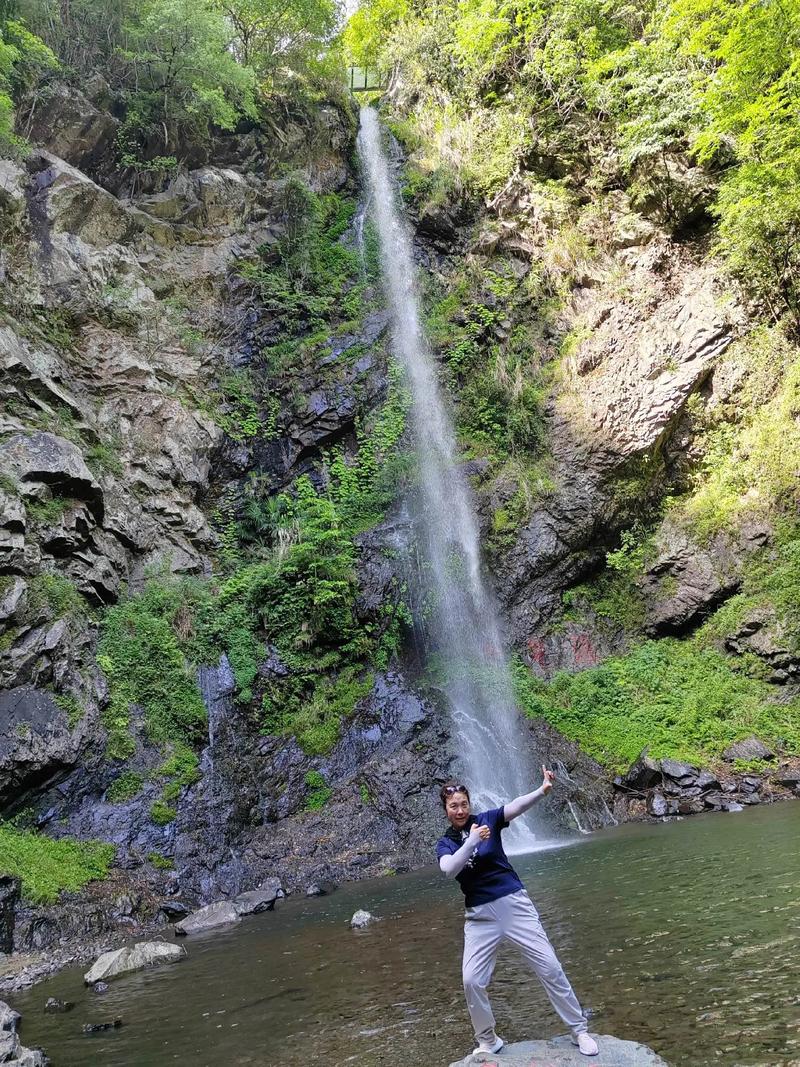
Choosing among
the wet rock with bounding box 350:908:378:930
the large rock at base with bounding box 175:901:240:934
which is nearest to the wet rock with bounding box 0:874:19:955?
the large rock at base with bounding box 175:901:240:934

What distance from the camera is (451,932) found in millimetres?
6918

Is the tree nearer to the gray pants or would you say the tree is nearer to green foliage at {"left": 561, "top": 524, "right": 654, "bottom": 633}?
green foliage at {"left": 561, "top": 524, "right": 654, "bottom": 633}

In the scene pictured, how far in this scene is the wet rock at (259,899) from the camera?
1010 cm

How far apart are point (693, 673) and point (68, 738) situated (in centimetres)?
1306

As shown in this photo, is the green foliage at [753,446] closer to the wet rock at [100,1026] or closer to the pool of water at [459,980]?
the pool of water at [459,980]

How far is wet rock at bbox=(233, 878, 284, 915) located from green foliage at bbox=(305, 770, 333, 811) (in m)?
1.91

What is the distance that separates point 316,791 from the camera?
43.4ft

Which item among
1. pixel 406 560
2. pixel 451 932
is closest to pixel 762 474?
pixel 406 560

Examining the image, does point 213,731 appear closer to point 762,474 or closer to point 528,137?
point 762,474

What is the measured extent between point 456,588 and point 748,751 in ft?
23.9

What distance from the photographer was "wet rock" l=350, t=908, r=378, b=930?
25.8 ft

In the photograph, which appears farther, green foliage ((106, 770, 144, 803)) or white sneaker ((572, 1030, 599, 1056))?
green foliage ((106, 770, 144, 803))

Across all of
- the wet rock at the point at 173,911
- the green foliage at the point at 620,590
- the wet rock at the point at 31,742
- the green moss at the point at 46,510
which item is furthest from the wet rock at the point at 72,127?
the wet rock at the point at 173,911

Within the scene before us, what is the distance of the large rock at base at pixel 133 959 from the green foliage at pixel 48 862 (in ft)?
8.80
